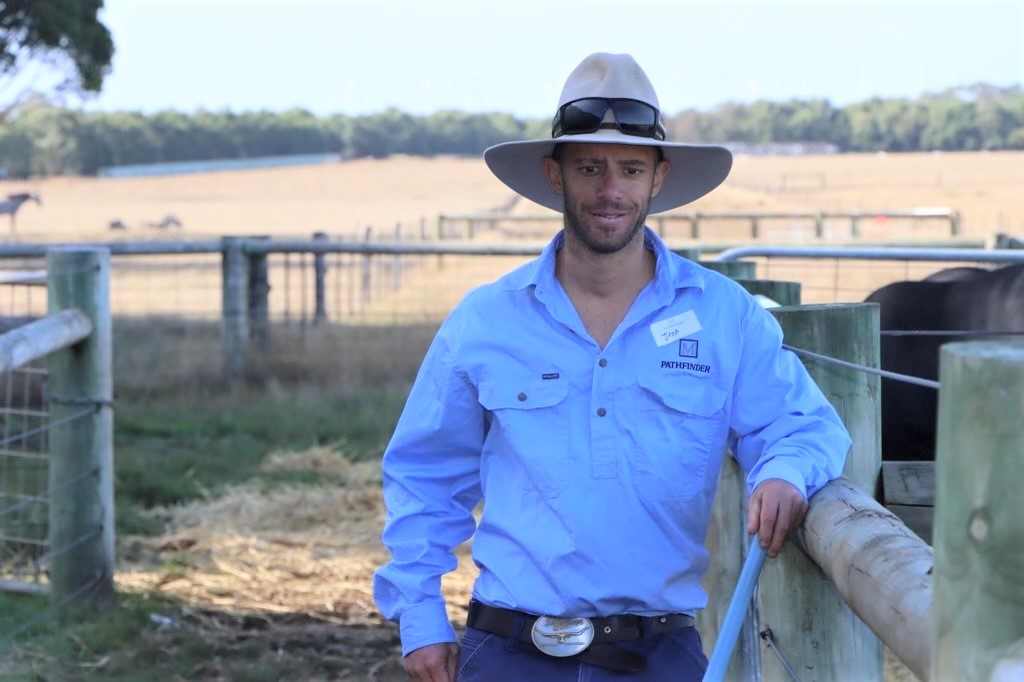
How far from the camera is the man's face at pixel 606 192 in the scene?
2471mm

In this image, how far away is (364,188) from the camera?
5962 cm

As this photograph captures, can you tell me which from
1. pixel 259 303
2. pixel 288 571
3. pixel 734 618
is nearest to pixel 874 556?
pixel 734 618

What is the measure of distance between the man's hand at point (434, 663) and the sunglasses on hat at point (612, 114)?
1.00 m

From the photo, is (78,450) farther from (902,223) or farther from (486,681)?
(902,223)

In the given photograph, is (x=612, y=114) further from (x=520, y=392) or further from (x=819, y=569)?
(x=819, y=569)

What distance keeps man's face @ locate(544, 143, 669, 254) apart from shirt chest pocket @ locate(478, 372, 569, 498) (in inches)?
11.8

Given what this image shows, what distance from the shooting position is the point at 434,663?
2.44 m

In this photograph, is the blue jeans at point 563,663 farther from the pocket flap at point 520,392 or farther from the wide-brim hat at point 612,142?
the wide-brim hat at point 612,142

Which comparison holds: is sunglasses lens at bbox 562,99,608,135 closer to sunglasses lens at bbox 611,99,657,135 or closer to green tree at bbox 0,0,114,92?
sunglasses lens at bbox 611,99,657,135

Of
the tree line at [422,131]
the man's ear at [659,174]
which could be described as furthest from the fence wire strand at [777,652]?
the tree line at [422,131]

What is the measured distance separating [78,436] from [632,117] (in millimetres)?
3442

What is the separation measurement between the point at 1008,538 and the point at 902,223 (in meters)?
34.6

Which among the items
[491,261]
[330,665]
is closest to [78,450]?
[330,665]

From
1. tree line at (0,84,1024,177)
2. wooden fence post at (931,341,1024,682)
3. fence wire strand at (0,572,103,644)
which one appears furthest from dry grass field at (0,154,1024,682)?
wooden fence post at (931,341,1024,682)
